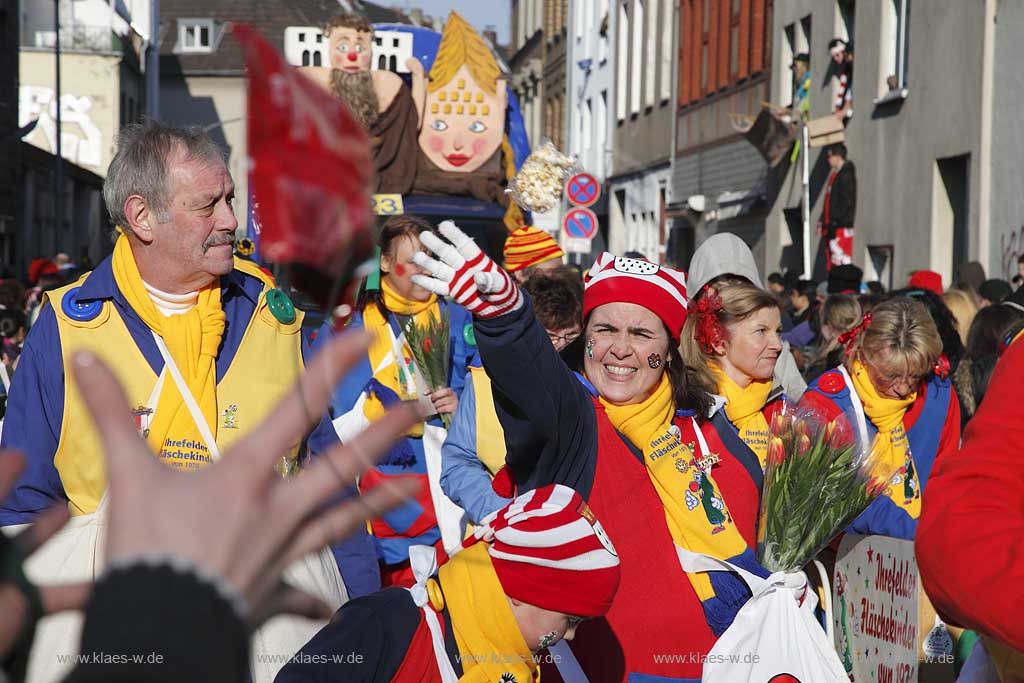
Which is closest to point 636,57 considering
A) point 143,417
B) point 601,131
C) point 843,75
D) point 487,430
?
point 601,131

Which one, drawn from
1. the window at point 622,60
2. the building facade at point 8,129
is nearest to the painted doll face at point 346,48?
the building facade at point 8,129

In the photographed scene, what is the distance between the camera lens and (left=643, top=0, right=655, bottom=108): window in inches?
1326

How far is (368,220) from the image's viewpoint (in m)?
1.10

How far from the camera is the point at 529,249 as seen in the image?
688 cm

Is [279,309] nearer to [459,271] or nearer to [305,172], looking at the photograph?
[459,271]

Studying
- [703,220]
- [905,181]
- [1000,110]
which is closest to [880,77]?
[905,181]

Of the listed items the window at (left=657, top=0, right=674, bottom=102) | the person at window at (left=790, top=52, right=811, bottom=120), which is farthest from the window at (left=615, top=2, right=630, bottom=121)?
the person at window at (left=790, top=52, right=811, bottom=120)

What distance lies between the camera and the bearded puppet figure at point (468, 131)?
455 inches

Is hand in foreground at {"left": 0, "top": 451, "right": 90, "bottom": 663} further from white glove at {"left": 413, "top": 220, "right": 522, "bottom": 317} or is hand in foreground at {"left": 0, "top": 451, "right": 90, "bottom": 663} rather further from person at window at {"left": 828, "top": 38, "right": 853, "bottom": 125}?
person at window at {"left": 828, "top": 38, "right": 853, "bottom": 125}

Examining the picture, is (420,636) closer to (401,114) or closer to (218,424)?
(218,424)

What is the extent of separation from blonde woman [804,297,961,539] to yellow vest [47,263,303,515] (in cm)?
290

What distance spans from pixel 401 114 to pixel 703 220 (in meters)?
18.6

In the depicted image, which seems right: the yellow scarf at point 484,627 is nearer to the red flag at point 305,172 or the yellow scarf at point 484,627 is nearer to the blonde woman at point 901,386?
the red flag at point 305,172

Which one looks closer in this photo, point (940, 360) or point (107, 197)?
point (107, 197)
